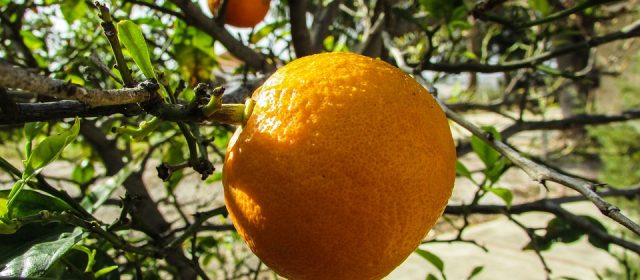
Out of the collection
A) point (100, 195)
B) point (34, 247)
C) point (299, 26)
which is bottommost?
point (100, 195)

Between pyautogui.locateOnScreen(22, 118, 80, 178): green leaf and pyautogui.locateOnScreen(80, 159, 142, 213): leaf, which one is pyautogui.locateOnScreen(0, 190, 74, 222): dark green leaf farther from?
pyautogui.locateOnScreen(80, 159, 142, 213): leaf

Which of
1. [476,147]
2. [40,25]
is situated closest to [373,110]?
[476,147]

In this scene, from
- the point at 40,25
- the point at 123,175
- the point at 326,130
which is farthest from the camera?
the point at 40,25

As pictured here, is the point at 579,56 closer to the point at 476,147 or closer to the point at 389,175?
the point at 476,147

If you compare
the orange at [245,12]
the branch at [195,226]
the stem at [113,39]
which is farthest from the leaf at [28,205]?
the orange at [245,12]

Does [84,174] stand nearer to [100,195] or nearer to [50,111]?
[100,195]

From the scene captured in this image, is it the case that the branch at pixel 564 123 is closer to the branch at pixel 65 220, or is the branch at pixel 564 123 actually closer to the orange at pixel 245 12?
the orange at pixel 245 12

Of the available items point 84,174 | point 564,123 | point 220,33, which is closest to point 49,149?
point 220,33
